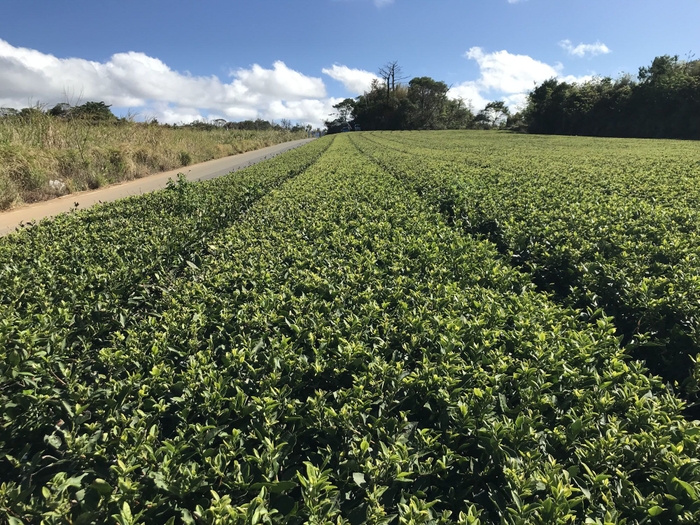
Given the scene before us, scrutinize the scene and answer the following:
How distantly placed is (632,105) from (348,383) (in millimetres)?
53649

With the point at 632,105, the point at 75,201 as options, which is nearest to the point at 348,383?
the point at 75,201

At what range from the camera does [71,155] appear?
14.2 metres

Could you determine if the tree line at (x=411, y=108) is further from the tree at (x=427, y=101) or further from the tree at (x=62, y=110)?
the tree at (x=62, y=110)

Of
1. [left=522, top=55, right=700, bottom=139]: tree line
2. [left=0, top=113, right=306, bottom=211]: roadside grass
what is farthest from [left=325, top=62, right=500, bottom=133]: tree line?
[left=0, top=113, right=306, bottom=211]: roadside grass

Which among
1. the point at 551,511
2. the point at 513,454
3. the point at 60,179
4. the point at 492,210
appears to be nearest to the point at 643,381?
the point at 513,454

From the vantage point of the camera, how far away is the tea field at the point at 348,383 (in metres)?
1.59

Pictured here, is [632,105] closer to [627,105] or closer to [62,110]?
[627,105]

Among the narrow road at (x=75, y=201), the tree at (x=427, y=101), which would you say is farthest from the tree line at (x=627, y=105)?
the narrow road at (x=75, y=201)

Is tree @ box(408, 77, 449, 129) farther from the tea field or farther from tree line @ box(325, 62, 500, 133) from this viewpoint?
the tea field

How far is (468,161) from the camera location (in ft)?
46.3

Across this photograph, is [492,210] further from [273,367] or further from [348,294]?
[273,367]

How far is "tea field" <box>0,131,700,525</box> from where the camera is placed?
159 cm

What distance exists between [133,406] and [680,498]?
8.30ft

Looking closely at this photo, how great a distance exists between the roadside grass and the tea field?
31.7 feet
